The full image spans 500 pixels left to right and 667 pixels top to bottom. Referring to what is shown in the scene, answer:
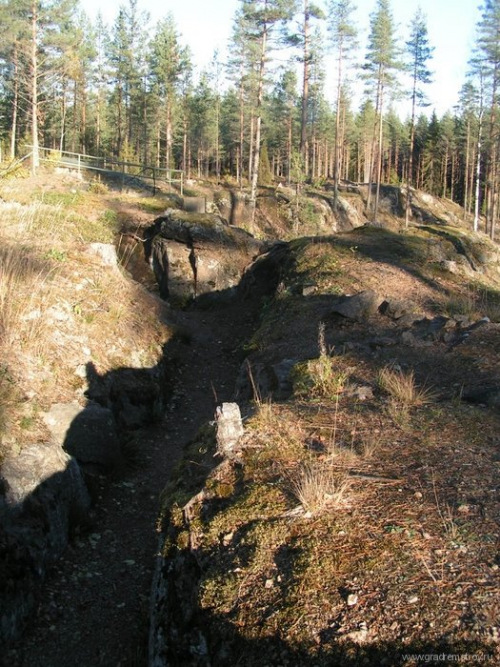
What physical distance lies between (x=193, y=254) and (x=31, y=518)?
9756 mm

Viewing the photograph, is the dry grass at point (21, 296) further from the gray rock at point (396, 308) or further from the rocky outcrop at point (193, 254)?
the rocky outcrop at point (193, 254)

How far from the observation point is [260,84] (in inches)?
982

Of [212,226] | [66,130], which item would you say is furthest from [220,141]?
[212,226]

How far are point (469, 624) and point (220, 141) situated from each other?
57434mm

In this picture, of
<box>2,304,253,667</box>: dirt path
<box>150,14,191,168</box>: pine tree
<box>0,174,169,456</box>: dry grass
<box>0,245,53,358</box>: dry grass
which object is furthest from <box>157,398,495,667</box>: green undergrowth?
<box>150,14,191,168</box>: pine tree

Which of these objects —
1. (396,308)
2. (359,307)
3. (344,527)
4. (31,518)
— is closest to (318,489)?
(344,527)

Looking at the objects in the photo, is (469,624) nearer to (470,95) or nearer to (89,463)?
(89,463)

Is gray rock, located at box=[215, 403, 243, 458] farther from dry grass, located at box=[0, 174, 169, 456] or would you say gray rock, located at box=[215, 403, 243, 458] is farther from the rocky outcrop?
the rocky outcrop

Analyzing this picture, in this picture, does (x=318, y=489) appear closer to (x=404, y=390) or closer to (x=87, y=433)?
(x=404, y=390)

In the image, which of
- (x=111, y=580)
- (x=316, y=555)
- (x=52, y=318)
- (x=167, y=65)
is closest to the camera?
(x=316, y=555)

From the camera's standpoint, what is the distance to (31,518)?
447cm

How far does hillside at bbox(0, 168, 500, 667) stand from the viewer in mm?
2586

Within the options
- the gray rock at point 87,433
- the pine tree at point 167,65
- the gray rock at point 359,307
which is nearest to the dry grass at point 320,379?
the gray rock at point 359,307

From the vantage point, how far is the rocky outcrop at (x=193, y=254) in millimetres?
13250
